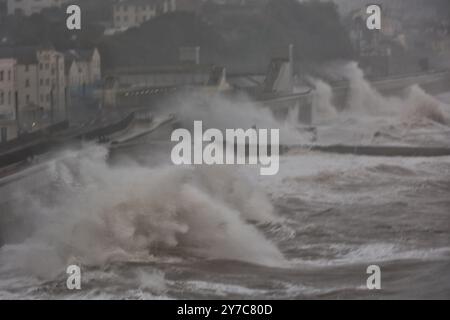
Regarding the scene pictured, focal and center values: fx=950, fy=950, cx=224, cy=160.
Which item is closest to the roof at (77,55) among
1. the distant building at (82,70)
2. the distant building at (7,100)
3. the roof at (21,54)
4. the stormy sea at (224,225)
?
the distant building at (82,70)

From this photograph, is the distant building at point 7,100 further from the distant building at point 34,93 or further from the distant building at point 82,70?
the distant building at point 82,70

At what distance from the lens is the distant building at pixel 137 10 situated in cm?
498

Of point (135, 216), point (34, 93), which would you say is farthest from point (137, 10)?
point (135, 216)

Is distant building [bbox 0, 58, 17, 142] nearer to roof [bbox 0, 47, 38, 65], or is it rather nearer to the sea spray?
roof [bbox 0, 47, 38, 65]

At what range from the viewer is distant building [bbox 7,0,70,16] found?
4.84 meters

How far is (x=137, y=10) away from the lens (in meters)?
5.02

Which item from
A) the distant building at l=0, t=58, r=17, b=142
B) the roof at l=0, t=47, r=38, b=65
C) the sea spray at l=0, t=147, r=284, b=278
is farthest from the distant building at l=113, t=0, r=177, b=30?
the sea spray at l=0, t=147, r=284, b=278

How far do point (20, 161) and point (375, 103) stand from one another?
6.07 ft

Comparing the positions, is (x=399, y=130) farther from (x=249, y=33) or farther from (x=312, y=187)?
(x=249, y=33)

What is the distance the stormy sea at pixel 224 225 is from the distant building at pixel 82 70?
13.3 inches

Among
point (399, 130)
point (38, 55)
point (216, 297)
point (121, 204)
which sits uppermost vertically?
point (38, 55)

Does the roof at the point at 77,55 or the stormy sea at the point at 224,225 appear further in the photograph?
the roof at the point at 77,55

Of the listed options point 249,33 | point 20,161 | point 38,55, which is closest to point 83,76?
point 38,55

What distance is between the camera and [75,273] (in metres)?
4.53
